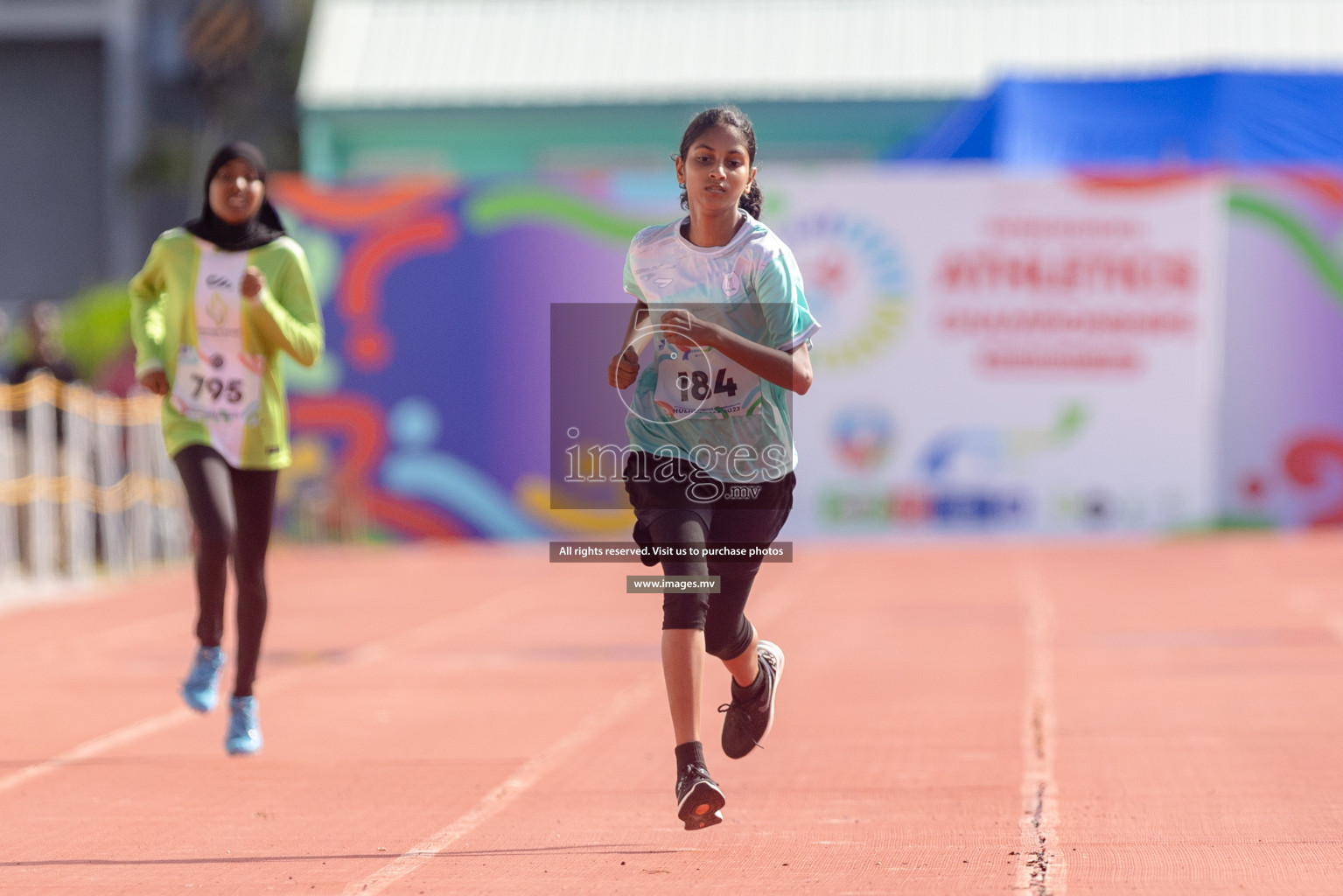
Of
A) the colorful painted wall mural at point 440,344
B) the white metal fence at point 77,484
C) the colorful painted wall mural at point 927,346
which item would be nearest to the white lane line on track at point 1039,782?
the white metal fence at point 77,484

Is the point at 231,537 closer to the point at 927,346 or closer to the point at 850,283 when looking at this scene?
the point at 850,283

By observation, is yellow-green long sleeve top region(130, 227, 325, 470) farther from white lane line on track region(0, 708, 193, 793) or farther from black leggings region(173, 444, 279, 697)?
white lane line on track region(0, 708, 193, 793)

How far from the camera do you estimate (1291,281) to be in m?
21.8

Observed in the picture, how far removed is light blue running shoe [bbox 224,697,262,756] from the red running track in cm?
14

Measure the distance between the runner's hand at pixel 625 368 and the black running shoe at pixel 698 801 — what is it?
107 centimetres

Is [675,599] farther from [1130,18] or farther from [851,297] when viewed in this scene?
[1130,18]

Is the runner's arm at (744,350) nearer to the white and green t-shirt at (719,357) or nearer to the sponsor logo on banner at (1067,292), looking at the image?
the white and green t-shirt at (719,357)

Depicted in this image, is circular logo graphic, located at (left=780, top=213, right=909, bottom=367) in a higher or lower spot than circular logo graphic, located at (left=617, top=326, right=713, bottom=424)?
higher

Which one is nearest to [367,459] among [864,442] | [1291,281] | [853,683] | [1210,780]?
[864,442]

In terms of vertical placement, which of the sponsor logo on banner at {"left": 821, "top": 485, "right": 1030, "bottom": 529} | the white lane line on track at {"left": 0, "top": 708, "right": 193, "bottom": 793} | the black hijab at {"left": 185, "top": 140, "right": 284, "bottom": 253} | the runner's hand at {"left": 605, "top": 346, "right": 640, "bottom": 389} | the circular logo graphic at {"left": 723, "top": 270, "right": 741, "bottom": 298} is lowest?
the sponsor logo on banner at {"left": 821, "top": 485, "right": 1030, "bottom": 529}

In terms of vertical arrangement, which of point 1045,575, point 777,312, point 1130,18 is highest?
point 1130,18

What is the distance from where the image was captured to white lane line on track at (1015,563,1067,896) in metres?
5.41

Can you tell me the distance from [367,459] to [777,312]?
54.0 feet

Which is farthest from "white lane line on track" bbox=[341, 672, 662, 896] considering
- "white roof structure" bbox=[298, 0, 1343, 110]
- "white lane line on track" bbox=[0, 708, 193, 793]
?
"white roof structure" bbox=[298, 0, 1343, 110]
